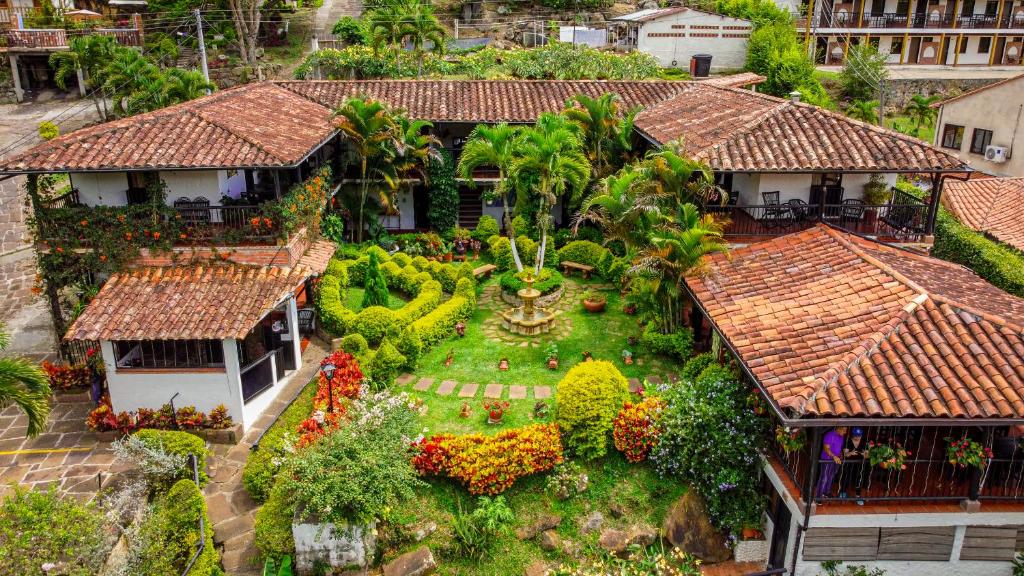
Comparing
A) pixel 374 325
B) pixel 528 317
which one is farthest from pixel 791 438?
pixel 374 325

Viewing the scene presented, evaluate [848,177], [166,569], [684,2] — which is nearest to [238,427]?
[166,569]

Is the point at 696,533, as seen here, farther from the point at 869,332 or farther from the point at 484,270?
the point at 484,270

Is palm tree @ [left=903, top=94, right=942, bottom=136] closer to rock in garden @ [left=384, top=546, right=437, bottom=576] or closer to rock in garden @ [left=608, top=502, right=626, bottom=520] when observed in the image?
rock in garden @ [left=608, top=502, right=626, bottom=520]

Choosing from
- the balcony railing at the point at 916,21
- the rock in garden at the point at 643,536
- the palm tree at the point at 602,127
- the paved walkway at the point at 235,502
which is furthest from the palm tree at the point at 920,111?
the paved walkway at the point at 235,502

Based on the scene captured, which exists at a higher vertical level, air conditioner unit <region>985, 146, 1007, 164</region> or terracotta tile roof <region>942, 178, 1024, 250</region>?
air conditioner unit <region>985, 146, 1007, 164</region>

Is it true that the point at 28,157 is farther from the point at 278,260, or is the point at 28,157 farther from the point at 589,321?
the point at 589,321

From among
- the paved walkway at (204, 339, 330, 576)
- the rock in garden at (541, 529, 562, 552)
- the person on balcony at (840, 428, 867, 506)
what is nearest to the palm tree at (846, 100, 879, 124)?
the person on balcony at (840, 428, 867, 506)

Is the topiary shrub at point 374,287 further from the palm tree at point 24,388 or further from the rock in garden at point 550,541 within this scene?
the palm tree at point 24,388
